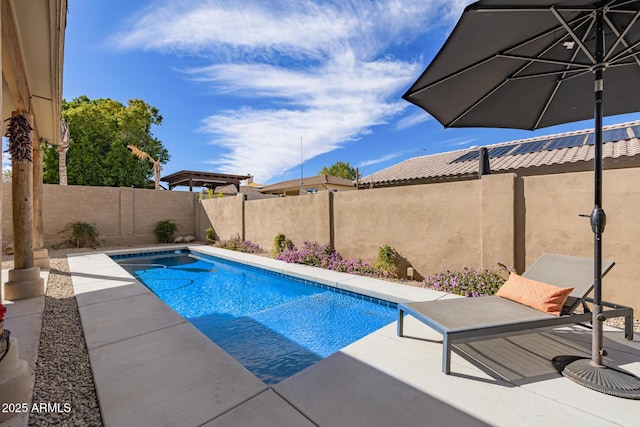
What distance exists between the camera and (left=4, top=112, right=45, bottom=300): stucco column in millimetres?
5020

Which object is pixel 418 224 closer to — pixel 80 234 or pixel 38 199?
pixel 38 199

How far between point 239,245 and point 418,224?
26.8 ft

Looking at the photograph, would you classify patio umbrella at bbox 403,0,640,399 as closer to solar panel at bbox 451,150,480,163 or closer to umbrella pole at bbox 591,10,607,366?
umbrella pole at bbox 591,10,607,366

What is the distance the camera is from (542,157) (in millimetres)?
7961

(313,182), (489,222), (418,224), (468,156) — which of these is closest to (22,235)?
(418,224)

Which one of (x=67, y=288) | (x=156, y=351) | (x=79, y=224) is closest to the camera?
(x=156, y=351)

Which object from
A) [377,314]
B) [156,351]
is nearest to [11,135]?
[156,351]

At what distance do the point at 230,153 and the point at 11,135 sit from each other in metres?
17.6

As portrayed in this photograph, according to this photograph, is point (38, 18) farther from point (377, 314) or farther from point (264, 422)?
→ point (377, 314)

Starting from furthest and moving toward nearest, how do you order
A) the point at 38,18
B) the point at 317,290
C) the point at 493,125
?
the point at 317,290 < the point at 493,125 < the point at 38,18

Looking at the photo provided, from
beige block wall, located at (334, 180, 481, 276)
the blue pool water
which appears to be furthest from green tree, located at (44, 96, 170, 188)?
beige block wall, located at (334, 180, 481, 276)

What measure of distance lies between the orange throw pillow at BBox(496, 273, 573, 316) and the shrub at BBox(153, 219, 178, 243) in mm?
15082

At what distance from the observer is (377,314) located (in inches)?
202

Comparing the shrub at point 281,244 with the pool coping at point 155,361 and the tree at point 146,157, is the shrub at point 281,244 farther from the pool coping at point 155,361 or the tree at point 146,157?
the tree at point 146,157
